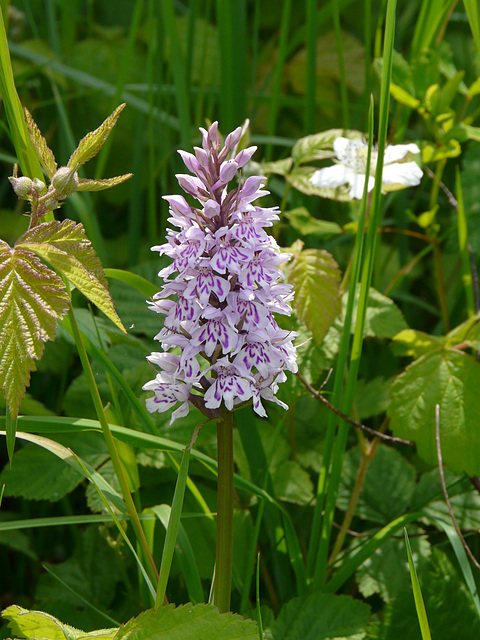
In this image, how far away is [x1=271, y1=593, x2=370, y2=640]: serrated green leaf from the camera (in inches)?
52.7

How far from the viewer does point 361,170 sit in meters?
1.72

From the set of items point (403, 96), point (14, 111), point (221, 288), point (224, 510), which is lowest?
point (224, 510)

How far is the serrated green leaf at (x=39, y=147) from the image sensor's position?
1.00 metres

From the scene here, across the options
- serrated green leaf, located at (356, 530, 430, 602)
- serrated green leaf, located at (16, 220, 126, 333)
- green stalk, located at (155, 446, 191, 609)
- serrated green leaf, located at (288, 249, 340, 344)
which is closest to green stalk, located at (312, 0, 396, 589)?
serrated green leaf, located at (288, 249, 340, 344)

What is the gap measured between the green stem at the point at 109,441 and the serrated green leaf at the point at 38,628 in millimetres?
167

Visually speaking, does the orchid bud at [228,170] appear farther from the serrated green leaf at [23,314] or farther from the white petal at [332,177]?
the white petal at [332,177]

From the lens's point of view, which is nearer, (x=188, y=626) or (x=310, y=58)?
(x=188, y=626)

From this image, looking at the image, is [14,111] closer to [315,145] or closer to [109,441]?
[109,441]

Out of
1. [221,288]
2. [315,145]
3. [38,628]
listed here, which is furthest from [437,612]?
[315,145]

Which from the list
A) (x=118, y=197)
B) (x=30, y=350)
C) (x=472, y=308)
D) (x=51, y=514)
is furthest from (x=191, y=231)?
(x=118, y=197)

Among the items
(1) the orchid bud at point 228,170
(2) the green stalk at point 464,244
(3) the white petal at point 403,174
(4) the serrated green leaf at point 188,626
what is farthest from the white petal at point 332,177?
(4) the serrated green leaf at point 188,626

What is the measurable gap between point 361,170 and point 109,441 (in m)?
1.02

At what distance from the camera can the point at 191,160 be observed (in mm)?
1008

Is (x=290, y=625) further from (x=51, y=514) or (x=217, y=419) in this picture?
(x=51, y=514)
